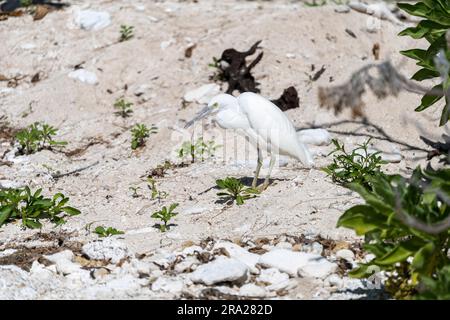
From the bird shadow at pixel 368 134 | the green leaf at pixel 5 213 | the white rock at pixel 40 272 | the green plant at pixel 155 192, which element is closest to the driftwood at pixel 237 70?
the bird shadow at pixel 368 134

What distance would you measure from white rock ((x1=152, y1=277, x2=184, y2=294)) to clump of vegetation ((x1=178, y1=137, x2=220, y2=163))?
9.22 ft

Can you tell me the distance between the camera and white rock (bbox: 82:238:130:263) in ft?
14.5

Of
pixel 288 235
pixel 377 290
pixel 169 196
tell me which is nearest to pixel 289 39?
pixel 169 196

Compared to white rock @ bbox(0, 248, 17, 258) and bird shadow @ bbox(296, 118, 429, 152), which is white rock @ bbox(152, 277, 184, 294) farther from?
bird shadow @ bbox(296, 118, 429, 152)

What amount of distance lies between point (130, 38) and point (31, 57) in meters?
1.35

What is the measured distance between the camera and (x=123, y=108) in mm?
8109

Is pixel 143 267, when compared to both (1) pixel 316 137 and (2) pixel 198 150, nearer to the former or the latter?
(2) pixel 198 150

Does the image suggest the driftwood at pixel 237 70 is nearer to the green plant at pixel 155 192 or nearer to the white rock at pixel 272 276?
the green plant at pixel 155 192

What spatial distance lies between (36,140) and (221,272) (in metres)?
4.09

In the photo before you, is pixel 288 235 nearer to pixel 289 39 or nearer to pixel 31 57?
pixel 289 39

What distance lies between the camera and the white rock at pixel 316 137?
6977mm

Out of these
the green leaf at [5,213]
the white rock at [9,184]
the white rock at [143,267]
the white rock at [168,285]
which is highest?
the white rock at [168,285]

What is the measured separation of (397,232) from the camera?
3.44 m

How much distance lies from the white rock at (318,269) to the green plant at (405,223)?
0.52 m
